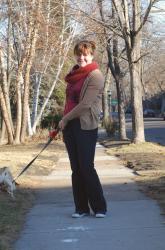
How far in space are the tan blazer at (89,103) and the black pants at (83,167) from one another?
0.31 ft

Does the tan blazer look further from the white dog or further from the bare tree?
the bare tree

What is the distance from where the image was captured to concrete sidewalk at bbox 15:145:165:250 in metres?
5.82

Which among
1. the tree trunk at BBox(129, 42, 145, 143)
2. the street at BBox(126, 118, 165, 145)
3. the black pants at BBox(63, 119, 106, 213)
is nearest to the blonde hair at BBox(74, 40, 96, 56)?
the black pants at BBox(63, 119, 106, 213)

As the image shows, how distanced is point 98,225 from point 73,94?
5.19 feet

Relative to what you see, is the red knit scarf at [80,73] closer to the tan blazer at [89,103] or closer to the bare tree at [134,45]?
the tan blazer at [89,103]

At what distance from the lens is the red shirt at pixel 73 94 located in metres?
6.97

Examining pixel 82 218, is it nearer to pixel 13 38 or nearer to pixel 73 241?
pixel 73 241

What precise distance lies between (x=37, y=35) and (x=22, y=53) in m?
1.18

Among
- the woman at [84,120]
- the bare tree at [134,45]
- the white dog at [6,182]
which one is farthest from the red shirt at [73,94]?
the bare tree at [134,45]

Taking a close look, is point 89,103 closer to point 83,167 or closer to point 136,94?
point 83,167

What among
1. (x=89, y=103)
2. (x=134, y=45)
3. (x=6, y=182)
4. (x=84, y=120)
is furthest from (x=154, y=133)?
(x=89, y=103)

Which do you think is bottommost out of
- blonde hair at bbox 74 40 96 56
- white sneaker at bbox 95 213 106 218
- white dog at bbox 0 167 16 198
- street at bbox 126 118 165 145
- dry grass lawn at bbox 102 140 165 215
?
street at bbox 126 118 165 145

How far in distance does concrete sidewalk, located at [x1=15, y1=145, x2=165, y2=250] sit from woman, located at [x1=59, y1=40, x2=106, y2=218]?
362 millimetres

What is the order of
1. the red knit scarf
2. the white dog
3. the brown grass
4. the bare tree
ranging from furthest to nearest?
the bare tree
the white dog
the red knit scarf
the brown grass
